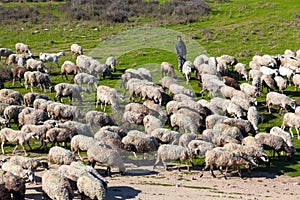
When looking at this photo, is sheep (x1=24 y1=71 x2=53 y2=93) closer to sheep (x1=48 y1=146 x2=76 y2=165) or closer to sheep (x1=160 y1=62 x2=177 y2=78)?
sheep (x1=160 y1=62 x2=177 y2=78)

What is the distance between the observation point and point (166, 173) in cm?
1705

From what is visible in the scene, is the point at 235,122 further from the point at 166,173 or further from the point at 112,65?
the point at 112,65

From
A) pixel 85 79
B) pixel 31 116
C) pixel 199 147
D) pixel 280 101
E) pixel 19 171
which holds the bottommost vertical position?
pixel 19 171

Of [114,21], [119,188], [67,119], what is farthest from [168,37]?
[119,188]

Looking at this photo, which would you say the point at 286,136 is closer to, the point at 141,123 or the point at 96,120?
the point at 141,123

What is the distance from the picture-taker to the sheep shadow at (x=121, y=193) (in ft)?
47.3

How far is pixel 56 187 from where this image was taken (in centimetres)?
1323

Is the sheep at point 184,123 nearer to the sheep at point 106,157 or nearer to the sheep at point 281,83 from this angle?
the sheep at point 106,157

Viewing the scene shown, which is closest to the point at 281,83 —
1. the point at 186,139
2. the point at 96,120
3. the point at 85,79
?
the point at 186,139

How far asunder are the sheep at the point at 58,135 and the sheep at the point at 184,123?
4.33 m

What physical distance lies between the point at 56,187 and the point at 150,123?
7527mm

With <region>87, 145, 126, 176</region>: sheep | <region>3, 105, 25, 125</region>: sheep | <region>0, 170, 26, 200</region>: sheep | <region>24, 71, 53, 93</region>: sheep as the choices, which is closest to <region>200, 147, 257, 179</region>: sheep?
<region>87, 145, 126, 176</region>: sheep

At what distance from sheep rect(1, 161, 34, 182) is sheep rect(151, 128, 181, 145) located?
5583mm

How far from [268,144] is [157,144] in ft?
13.0
